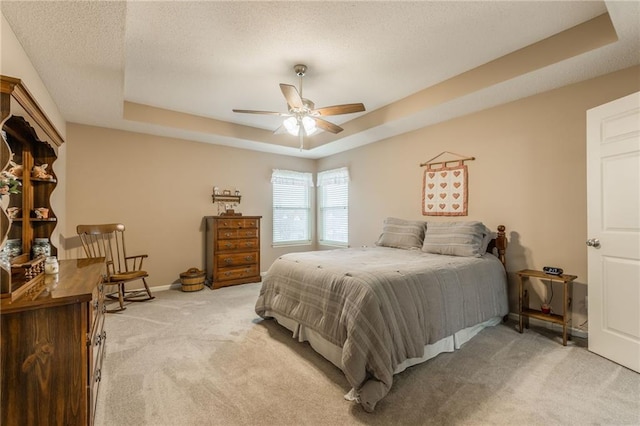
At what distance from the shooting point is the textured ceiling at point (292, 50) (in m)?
2.03

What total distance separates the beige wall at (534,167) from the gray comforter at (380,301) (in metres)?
0.52

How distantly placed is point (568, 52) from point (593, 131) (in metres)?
0.68

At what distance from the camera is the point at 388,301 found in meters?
1.99

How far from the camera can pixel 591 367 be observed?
7.14ft

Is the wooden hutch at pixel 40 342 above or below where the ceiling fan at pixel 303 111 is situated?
below

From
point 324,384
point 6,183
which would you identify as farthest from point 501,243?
point 6,183

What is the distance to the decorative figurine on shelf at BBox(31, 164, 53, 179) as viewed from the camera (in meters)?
2.10

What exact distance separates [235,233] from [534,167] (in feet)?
13.2

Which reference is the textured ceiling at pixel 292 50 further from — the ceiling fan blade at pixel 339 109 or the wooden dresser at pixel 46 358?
the wooden dresser at pixel 46 358

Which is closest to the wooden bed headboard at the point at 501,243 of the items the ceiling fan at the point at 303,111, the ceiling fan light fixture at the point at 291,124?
the ceiling fan at the point at 303,111

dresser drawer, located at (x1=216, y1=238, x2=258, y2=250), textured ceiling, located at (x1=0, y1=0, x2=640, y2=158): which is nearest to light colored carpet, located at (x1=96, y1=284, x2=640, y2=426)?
dresser drawer, located at (x1=216, y1=238, x2=258, y2=250)

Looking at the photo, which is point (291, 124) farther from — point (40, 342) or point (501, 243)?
point (501, 243)

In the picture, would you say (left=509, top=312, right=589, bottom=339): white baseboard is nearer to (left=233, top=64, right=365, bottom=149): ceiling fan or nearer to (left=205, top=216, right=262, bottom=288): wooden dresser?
(left=233, top=64, right=365, bottom=149): ceiling fan

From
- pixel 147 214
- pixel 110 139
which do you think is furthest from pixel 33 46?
pixel 147 214
